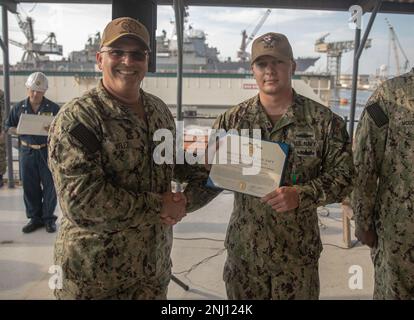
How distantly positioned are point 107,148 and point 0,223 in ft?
10.3

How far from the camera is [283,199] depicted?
133 centimetres

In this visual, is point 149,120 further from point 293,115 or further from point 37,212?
point 37,212

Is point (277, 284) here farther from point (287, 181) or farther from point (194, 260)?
point (194, 260)

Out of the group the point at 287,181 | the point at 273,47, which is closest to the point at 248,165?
the point at 287,181

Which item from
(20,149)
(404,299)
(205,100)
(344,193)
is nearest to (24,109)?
(20,149)

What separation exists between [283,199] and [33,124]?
2.86m

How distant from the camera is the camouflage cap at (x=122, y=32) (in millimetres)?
1286

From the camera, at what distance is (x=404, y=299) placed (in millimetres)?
1499

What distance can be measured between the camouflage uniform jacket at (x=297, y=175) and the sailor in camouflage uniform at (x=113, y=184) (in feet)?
1.11

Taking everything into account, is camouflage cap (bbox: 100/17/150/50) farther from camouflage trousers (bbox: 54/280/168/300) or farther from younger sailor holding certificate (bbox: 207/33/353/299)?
camouflage trousers (bbox: 54/280/168/300)

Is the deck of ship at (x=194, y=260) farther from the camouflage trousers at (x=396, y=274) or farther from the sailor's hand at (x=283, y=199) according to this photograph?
the sailor's hand at (x=283, y=199)

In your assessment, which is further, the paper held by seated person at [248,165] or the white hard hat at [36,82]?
the white hard hat at [36,82]

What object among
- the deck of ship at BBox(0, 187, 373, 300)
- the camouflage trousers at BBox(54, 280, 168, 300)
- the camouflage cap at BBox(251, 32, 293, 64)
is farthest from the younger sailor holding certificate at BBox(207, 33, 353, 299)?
the deck of ship at BBox(0, 187, 373, 300)

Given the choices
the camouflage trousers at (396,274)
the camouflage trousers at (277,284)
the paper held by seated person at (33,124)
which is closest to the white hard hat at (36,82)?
the paper held by seated person at (33,124)
